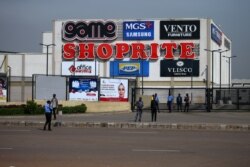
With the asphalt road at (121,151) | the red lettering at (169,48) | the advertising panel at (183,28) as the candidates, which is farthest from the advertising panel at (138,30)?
the asphalt road at (121,151)

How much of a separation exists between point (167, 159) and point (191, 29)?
78.8 m

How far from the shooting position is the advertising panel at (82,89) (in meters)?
47.9

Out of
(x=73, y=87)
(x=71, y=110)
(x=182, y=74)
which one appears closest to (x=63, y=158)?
(x=71, y=110)

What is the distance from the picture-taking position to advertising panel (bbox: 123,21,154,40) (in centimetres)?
9156

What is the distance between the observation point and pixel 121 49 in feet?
303

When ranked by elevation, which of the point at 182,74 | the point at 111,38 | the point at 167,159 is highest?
the point at 111,38

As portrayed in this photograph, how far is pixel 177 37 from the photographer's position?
91.4 m

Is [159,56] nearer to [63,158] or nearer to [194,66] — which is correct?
[194,66]

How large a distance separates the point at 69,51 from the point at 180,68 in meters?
20.1

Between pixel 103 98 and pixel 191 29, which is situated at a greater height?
pixel 191 29

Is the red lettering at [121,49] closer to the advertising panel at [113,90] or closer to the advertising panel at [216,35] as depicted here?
the advertising panel at [216,35]

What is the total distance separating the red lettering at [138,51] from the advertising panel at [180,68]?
13.1ft

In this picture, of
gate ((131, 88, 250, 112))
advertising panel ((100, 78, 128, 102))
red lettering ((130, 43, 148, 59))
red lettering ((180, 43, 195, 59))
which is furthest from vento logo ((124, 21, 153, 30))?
advertising panel ((100, 78, 128, 102))

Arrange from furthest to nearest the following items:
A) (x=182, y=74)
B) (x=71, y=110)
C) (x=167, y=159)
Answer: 1. (x=182, y=74)
2. (x=71, y=110)
3. (x=167, y=159)
